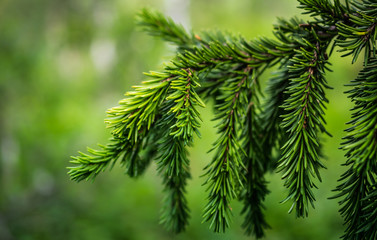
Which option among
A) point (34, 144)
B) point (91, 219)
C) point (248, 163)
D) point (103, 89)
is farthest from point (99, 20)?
point (248, 163)

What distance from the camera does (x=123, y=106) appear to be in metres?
0.69

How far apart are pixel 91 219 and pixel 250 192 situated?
4.08 meters

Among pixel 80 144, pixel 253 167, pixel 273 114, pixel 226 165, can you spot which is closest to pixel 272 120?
pixel 273 114

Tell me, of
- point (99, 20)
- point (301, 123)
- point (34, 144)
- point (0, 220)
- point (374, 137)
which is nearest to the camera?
point (374, 137)

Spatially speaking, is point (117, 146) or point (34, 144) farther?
point (34, 144)

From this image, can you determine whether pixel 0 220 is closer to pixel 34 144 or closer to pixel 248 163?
pixel 34 144

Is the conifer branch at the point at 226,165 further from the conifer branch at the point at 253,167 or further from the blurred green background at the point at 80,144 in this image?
the blurred green background at the point at 80,144

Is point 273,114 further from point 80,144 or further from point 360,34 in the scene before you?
point 80,144

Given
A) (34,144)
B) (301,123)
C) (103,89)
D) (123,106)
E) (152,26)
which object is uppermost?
(103,89)

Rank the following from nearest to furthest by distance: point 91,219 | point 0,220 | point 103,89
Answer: point 0,220 < point 91,219 < point 103,89

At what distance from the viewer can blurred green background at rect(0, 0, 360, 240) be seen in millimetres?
3941

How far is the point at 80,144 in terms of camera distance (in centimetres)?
559

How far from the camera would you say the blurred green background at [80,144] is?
3.94 meters

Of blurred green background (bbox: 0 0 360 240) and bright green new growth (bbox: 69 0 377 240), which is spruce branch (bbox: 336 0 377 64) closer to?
bright green new growth (bbox: 69 0 377 240)
